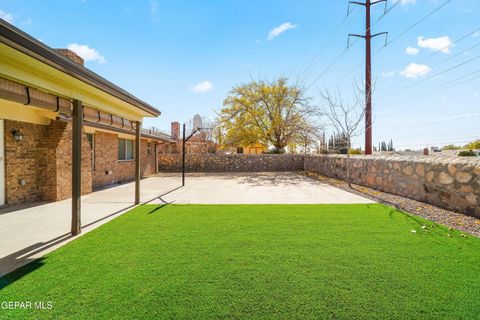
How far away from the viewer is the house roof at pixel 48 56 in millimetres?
2428

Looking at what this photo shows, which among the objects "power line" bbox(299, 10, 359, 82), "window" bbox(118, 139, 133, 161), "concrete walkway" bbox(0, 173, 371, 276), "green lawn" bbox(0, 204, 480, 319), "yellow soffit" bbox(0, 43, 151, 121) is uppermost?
"power line" bbox(299, 10, 359, 82)

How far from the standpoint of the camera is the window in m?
12.2

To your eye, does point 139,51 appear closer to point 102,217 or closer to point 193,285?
point 102,217

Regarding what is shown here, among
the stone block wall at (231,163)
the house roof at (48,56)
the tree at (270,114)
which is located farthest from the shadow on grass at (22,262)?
→ the tree at (270,114)

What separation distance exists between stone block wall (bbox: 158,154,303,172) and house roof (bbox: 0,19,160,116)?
14.5 meters

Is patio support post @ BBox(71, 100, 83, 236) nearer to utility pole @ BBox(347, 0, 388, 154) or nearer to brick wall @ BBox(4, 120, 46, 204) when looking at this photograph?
brick wall @ BBox(4, 120, 46, 204)

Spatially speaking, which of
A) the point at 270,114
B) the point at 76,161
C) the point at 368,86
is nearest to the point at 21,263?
the point at 76,161

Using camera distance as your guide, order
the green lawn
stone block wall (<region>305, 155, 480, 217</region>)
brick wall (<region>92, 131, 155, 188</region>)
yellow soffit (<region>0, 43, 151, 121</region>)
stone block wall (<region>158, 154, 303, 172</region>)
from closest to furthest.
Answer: the green lawn → yellow soffit (<region>0, 43, 151, 121</region>) → stone block wall (<region>305, 155, 480, 217</region>) → brick wall (<region>92, 131, 155, 188</region>) → stone block wall (<region>158, 154, 303, 172</region>)

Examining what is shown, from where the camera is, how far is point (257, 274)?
282cm

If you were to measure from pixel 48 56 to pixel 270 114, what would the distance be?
59.3ft

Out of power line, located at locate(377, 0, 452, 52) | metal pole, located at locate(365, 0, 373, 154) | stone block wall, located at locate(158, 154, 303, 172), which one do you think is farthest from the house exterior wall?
power line, located at locate(377, 0, 452, 52)

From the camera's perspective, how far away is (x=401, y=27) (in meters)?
11.0

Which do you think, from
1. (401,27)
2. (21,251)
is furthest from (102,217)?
(401,27)

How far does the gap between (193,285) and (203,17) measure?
435 inches
